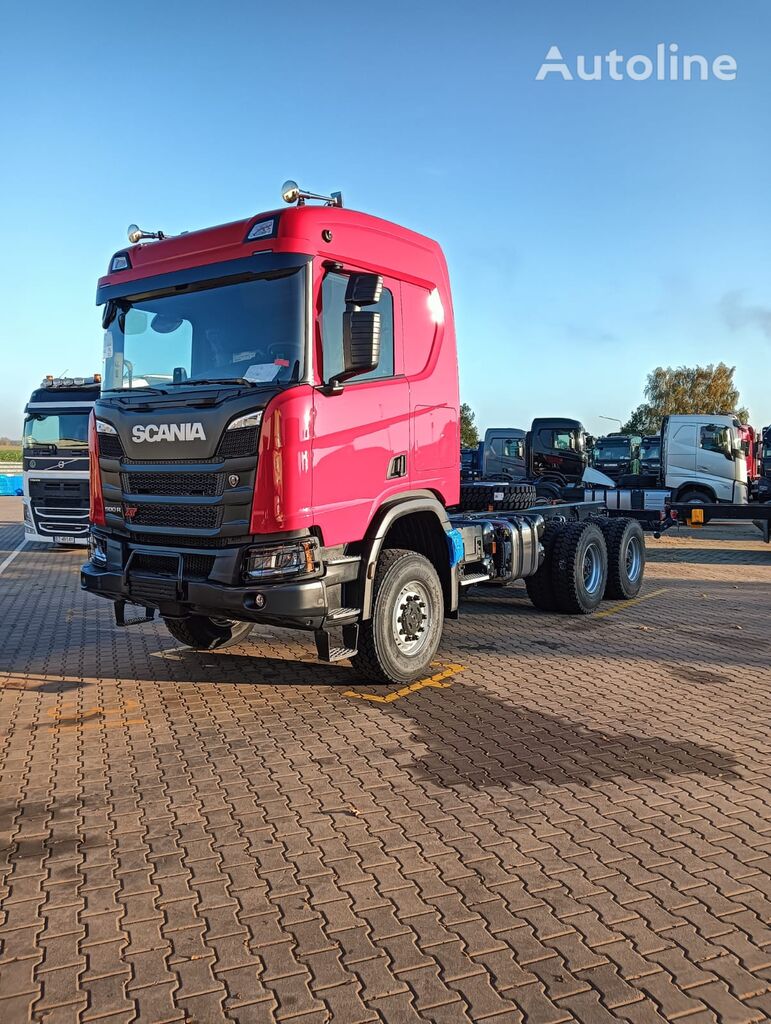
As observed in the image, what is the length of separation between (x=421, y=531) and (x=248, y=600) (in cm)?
203

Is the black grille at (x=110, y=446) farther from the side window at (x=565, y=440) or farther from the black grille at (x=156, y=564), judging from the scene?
the side window at (x=565, y=440)

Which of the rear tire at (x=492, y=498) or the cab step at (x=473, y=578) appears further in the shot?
the rear tire at (x=492, y=498)

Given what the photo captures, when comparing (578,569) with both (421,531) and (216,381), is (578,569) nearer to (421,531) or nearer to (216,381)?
(421,531)

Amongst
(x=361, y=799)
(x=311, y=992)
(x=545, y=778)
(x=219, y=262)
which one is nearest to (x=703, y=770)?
(x=545, y=778)

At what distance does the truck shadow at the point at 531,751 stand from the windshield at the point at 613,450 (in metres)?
27.1

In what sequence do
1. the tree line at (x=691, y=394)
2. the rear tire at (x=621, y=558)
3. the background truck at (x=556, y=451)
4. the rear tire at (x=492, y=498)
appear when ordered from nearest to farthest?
the rear tire at (x=492, y=498), the rear tire at (x=621, y=558), the background truck at (x=556, y=451), the tree line at (x=691, y=394)

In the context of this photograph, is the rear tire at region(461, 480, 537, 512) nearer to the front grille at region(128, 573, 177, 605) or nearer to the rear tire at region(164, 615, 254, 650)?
the rear tire at region(164, 615, 254, 650)

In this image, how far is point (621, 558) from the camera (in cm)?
1073

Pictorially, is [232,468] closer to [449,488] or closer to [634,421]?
[449,488]

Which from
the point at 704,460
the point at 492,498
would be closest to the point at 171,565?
the point at 492,498

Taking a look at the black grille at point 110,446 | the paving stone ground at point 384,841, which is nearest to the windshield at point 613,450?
the paving stone ground at point 384,841

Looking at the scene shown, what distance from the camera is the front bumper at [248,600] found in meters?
5.40

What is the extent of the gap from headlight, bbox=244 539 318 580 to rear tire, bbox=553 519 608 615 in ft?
16.0

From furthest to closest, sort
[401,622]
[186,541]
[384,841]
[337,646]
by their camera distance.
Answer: [401,622] < [337,646] < [186,541] < [384,841]
